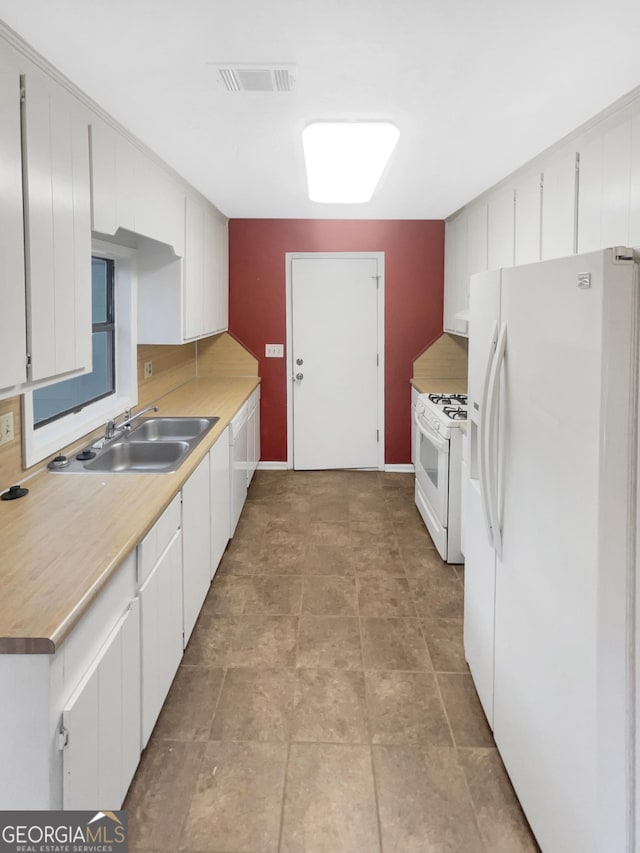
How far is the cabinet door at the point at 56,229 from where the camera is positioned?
6.07 ft

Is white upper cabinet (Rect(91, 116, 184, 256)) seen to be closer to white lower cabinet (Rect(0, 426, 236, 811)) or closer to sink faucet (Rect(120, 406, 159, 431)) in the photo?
sink faucet (Rect(120, 406, 159, 431))

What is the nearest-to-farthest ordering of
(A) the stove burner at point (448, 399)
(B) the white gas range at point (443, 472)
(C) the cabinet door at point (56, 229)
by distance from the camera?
(C) the cabinet door at point (56, 229), (B) the white gas range at point (443, 472), (A) the stove burner at point (448, 399)

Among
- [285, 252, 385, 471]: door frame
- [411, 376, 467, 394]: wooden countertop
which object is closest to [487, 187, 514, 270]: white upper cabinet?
[411, 376, 467, 394]: wooden countertop

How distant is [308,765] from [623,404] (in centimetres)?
162

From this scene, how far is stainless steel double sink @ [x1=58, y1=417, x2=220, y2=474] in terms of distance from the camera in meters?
2.79

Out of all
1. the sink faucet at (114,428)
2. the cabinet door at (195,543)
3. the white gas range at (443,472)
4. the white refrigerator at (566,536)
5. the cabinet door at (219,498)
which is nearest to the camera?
the white refrigerator at (566,536)

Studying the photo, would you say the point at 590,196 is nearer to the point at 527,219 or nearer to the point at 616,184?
the point at 616,184

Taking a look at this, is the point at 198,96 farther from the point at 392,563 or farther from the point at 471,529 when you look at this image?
the point at 392,563

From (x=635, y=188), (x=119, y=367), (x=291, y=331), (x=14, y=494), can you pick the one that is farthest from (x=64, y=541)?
(x=291, y=331)

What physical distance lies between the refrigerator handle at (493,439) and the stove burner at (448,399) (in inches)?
96.5

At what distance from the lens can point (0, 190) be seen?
1.67 metres

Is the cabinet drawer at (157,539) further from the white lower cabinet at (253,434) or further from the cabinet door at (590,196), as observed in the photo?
the white lower cabinet at (253,434)

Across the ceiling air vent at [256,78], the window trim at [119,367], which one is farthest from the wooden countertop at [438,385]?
the ceiling air vent at [256,78]

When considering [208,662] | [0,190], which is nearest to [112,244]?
[0,190]
